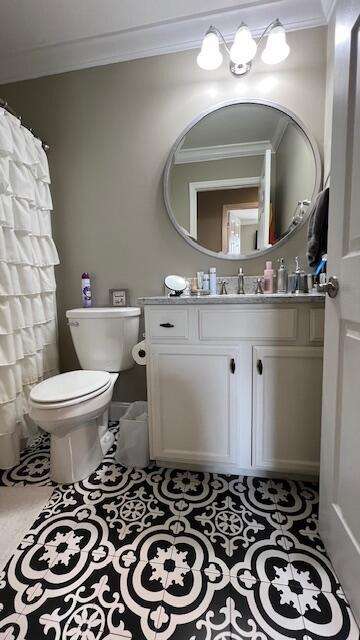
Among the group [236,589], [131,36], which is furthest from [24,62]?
[236,589]

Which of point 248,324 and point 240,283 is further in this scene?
point 240,283

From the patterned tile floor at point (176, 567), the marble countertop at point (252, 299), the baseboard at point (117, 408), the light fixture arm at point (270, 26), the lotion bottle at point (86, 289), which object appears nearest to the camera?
the patterned tile floor at point (176, 567)

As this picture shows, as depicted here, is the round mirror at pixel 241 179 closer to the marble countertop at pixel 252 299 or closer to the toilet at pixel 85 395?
the marble countertop at pixel 252 299

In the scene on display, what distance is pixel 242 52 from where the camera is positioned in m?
1.40

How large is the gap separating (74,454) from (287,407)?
3.29 feet

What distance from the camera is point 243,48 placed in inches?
54.6

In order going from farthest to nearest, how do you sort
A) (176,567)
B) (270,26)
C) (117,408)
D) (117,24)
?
(117,408), (117,24), (270,26), (176,567)

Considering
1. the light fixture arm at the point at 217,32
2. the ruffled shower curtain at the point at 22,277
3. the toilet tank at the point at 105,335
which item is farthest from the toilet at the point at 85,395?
the light fixture arm at the point at 217,32

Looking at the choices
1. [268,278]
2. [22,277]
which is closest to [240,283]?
[268,278]

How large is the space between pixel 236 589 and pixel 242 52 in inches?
86.6

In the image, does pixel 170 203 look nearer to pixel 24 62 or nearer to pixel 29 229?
pixel 29 229

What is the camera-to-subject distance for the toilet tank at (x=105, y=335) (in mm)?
1589

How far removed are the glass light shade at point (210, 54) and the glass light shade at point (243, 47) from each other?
2.8 inches

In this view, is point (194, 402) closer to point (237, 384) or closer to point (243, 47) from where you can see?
point (237, 384)
